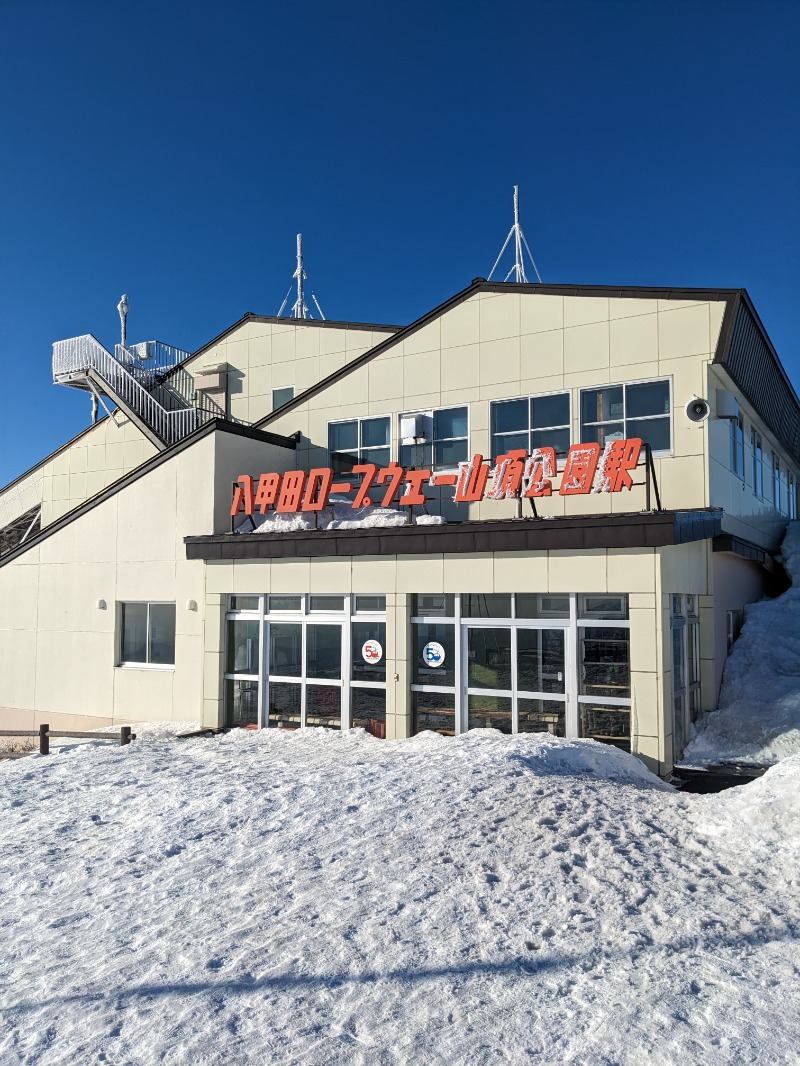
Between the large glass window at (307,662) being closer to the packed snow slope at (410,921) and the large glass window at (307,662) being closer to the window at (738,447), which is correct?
the packed snow slope at (410,921)

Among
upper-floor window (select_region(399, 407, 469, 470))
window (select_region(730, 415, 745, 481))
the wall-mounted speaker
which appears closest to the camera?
the wall-mounted speaker

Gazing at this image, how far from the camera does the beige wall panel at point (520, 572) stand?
12633 mm

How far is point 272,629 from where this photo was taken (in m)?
15.4

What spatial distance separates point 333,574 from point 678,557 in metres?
6.24

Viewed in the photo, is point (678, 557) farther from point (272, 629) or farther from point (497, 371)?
point (272, 629)

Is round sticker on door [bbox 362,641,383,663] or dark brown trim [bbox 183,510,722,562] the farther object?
round sticker on door [bbox 362,641,383,663]

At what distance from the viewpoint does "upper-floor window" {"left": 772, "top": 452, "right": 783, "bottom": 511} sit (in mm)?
22484

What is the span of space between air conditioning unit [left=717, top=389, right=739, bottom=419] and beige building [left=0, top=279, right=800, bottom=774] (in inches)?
5.0

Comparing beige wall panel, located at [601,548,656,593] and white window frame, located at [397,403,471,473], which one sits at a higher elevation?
white window frame, located at [397,403,471,473]

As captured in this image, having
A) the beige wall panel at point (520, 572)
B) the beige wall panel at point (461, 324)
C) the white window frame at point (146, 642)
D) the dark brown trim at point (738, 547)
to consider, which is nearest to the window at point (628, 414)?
the dark brown trim at point (738, 547)

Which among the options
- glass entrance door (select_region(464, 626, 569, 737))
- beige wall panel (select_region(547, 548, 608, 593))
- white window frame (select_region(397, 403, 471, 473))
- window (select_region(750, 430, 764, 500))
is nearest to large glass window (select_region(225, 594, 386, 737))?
glass entrance door (select_region(464, 626, 569, 737))

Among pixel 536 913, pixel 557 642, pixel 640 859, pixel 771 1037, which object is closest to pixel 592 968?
pixel 536 913

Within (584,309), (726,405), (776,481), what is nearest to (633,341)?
(584,309)

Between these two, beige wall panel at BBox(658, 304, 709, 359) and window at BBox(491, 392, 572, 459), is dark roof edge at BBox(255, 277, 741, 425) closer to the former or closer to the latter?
beige wall panel at BBox(658, 304, 709, 359)
